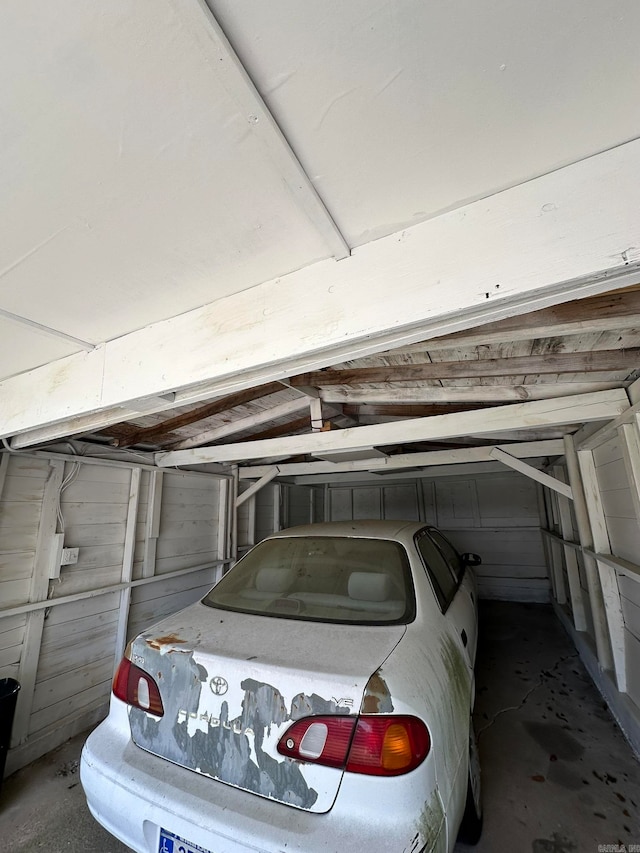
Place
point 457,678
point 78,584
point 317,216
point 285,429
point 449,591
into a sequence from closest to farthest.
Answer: point 317,216 < point 457,678 < point 449,591 < point 78,584 < point 285,429

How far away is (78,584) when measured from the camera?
10.2 ft

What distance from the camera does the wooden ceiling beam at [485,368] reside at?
80.0 inches

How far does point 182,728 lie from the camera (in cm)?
137

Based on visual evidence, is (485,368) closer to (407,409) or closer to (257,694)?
(407,409)

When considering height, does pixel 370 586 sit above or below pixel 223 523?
below

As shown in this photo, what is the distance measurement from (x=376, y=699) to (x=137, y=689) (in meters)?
1.07

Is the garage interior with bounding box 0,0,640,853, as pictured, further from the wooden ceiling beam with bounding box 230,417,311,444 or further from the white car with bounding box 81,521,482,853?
the wooden ceiling beam with bounding box 230,417,311,444

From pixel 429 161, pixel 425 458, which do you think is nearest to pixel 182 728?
pixel 429 161

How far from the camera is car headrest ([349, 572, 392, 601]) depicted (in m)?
1.93

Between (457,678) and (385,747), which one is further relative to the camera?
(457,678)

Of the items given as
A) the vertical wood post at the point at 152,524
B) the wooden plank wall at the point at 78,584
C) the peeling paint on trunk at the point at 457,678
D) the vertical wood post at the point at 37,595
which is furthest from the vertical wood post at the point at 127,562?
the peeling paint on trunk at the point at 457,678

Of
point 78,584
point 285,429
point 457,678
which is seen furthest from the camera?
point 285,429

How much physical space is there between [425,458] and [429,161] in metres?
3.39

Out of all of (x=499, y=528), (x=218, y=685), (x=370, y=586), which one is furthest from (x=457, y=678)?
(x=499, y=528)
